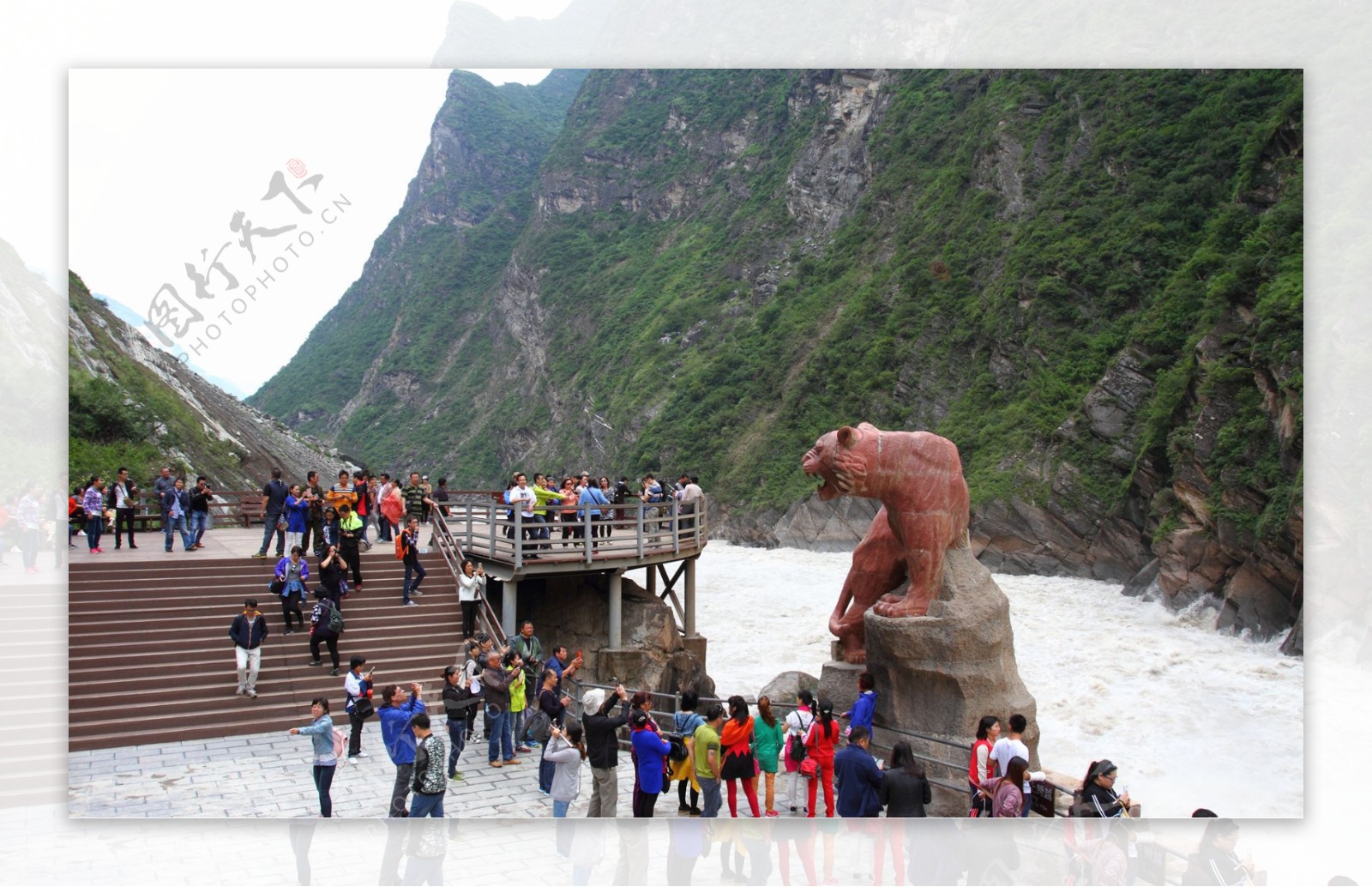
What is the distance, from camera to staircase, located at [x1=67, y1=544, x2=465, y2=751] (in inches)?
409

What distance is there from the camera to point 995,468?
31.7 m

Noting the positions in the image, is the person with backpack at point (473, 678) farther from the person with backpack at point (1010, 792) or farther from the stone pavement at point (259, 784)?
the person with backpack at point (1010, 792)

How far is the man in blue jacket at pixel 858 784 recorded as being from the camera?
745 cm

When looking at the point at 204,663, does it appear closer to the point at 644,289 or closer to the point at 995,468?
the point at 995,468

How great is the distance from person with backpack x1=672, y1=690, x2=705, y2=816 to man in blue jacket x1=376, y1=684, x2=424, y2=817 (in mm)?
1942

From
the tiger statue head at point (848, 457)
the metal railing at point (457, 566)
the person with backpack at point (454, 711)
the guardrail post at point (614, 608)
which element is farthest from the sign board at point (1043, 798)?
the guardrail post at point (614, 608)

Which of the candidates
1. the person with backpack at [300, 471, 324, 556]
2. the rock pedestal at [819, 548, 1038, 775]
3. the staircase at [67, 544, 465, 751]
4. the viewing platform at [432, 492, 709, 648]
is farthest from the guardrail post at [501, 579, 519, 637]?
the rock pedestal at [819, 548, 1038, 775]

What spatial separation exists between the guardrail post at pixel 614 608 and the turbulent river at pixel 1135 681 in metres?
4.36

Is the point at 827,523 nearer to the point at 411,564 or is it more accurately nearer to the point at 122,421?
the point at 122,421

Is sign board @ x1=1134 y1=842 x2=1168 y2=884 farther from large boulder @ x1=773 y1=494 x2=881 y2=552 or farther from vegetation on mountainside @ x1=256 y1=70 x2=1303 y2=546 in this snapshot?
large boulder @ x1=773 y1=494 x2=881 y2=552

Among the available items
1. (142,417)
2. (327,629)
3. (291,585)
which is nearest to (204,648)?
(291,585)

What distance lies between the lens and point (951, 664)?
10.2 meters

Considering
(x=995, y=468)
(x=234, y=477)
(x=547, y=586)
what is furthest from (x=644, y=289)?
(x=547, y=586)

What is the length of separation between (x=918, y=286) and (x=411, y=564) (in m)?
32.5
